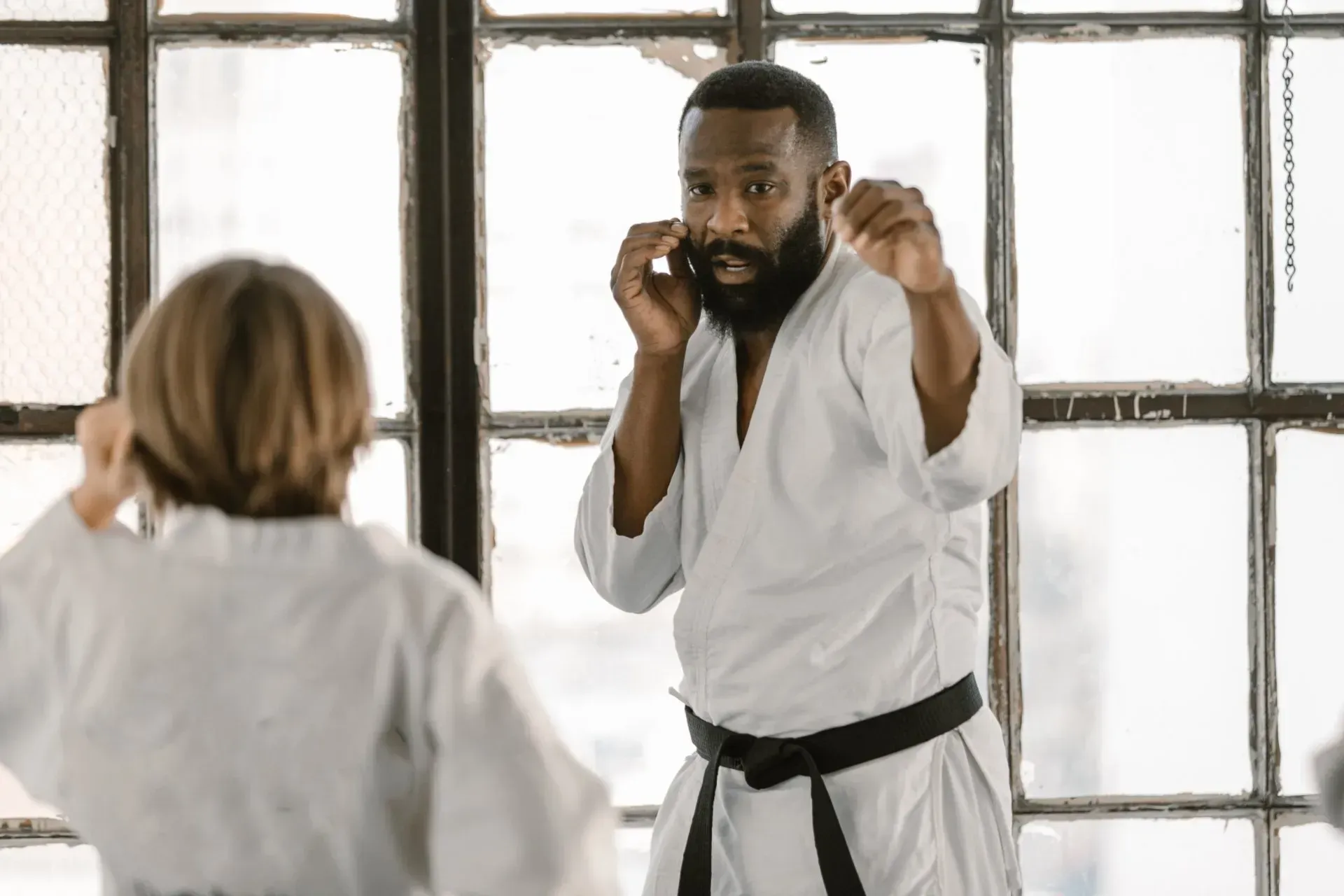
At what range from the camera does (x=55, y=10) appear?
1857 millimetres

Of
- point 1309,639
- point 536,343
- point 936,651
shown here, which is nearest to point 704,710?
point 936,651

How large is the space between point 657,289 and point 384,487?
1.73 feet

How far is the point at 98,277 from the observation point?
1.87 m

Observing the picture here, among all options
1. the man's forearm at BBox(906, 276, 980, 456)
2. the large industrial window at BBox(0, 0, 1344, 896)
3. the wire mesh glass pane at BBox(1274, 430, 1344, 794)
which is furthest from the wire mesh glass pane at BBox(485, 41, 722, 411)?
the wire mesh glass pane at BBox(1274, 430, 1344, 794)

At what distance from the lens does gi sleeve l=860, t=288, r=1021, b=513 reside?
1272mm

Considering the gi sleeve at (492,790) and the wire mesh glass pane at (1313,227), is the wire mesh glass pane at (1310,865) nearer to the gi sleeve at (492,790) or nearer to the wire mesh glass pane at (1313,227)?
the wire mesh glass pane at (1313,227)

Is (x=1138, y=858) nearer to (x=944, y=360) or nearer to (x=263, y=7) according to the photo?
(x=944, y=360)

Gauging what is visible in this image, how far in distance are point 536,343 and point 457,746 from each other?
0.94 m

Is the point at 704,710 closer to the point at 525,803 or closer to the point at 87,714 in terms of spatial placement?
the point at 525,803

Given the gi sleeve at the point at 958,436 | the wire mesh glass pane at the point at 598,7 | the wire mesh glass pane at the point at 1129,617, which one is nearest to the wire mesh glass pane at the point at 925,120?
the wire mesh glass pane at the point at 598,7

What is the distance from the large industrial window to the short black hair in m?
0.35

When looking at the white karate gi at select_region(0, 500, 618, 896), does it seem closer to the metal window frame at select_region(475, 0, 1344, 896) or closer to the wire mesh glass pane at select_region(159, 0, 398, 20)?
the metal window frame at select_region(475, 0, 1344, 896)

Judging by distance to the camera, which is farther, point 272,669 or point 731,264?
point 731,264

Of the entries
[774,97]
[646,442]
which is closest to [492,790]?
[646,442]
